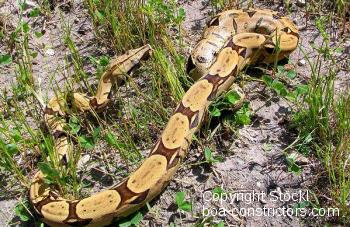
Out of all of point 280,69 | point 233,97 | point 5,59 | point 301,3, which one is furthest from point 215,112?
point 5,59

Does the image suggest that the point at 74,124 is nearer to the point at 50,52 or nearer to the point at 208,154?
the point at 50,52

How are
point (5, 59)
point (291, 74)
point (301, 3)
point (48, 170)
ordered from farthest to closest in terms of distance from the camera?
point (301, 3)
point (5, 59)
point (291, 74)
point (48, 170)

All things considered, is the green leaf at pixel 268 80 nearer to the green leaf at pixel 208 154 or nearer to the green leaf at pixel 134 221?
the green leaf at pixel 208 154

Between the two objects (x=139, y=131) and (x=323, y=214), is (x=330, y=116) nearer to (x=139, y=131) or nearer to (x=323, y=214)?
(x=323, y=214)

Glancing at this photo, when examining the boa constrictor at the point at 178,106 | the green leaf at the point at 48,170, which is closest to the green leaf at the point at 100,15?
the boa constrictor at the point at 178,106

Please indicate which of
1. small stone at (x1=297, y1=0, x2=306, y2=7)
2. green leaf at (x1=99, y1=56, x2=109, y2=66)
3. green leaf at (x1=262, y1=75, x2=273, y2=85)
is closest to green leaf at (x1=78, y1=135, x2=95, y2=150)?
green leaf at (x1=99, y1=56, x2=109, y2=66)

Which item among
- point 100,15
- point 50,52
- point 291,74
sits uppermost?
point 100,15
